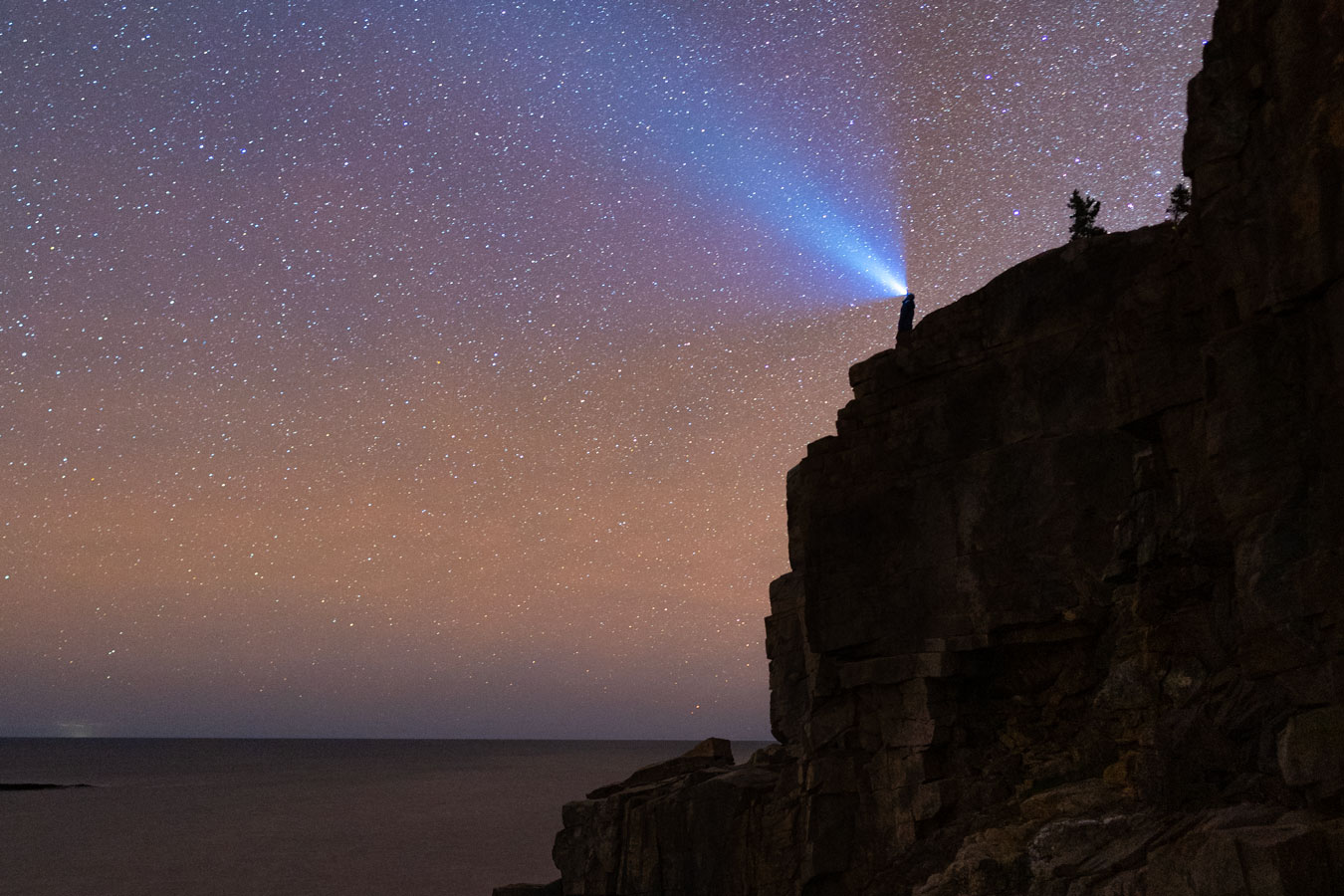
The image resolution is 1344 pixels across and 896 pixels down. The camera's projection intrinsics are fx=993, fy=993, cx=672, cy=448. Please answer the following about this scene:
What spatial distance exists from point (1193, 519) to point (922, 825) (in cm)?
1140

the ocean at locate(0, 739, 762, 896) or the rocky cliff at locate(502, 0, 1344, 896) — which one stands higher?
the rocky cliff at locate(502, 0, 1344, 896)

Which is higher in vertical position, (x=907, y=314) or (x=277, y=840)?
(x=907, y=314)

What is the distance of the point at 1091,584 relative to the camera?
74.6 ft

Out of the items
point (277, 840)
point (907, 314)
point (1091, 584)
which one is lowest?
point (277, 840)

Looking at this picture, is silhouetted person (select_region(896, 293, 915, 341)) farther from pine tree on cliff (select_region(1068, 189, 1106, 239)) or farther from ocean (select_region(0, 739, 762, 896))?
ocean (select_region(0, 739, 762, 896))

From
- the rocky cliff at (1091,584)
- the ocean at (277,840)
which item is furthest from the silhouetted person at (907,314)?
the ocean at (277,840)

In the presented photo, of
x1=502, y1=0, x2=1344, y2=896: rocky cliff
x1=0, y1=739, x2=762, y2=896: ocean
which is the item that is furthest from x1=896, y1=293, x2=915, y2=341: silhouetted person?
x1=0, y1=739, x2=762, y2=896: ocean

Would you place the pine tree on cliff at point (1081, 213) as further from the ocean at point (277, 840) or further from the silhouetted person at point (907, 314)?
the ocean at point (277, 840)

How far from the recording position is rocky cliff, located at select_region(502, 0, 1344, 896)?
13.5 meters

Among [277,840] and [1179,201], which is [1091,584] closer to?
[1179,201]

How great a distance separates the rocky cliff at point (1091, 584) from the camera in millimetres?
13547

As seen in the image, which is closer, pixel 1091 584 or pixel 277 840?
pixel 1091 584

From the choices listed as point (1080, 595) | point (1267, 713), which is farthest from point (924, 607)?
point (1267, 713)

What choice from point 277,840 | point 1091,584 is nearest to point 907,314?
point 1091,584
